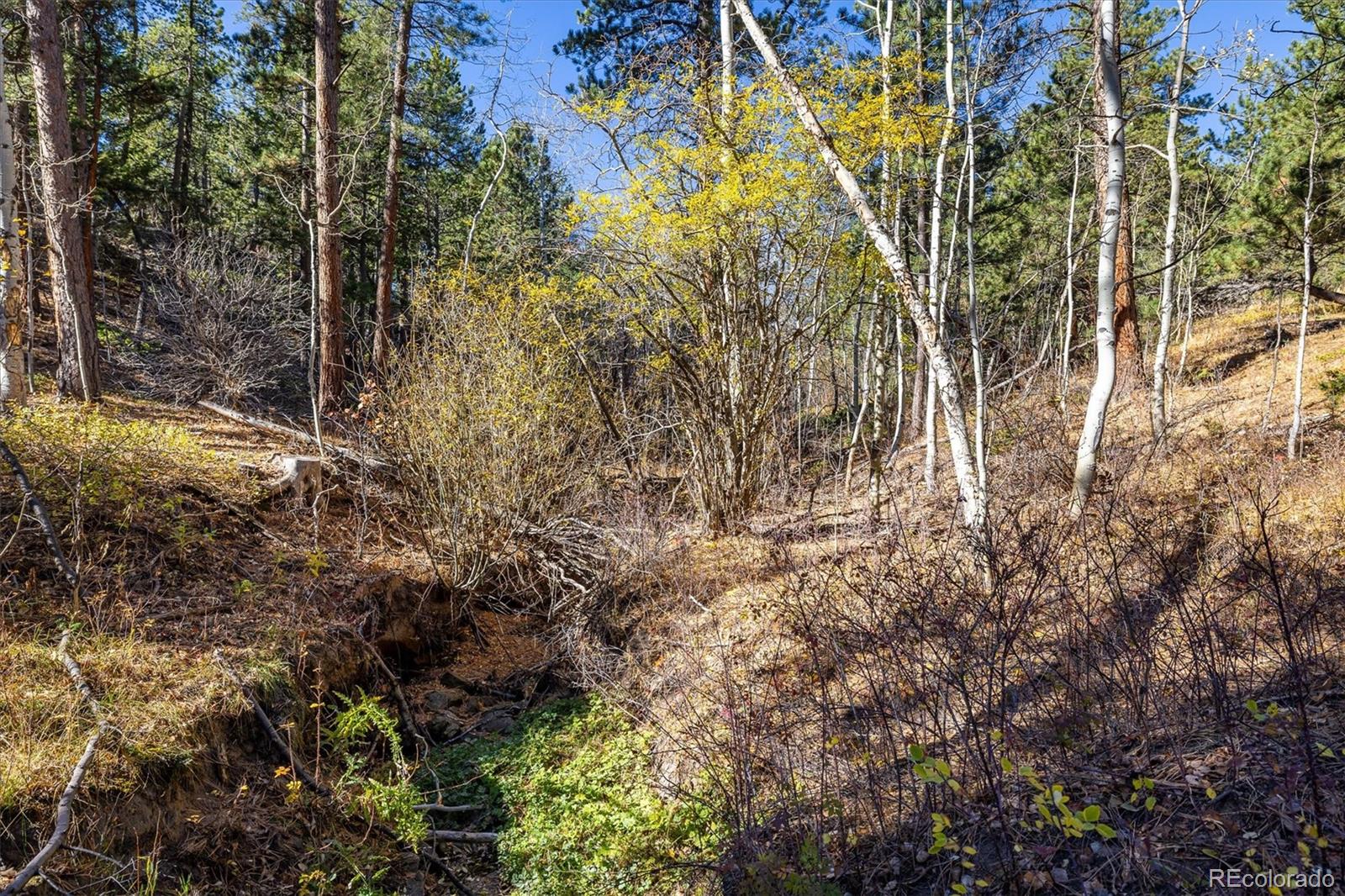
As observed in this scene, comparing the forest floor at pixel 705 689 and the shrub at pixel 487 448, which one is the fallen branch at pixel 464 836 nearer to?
the forest floor at pixel 705 689

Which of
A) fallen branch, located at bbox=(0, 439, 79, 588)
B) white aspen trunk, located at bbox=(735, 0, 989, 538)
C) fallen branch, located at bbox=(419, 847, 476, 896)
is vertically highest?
white aspen trunk, located at bbox=(735, 0, 989, 538)

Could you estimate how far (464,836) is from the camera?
4.49 meters

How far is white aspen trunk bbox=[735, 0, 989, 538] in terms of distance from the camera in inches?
205

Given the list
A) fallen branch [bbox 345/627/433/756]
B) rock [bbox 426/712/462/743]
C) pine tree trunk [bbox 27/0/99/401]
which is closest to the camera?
fallen branch [bbox 345/627/433/756]

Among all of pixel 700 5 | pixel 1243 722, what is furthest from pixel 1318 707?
pixel 700 5

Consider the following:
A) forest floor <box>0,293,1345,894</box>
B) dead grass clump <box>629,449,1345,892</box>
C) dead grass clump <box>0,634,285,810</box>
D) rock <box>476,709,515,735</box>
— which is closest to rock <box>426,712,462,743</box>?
forest floor <box>0,293,1345,894</box>

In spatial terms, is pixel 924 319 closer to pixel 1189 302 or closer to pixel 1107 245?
pixel 1107 245

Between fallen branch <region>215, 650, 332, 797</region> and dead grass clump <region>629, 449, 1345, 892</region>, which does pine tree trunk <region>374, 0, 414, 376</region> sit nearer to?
fallen branch <region>215, 650, 332, 797</region>

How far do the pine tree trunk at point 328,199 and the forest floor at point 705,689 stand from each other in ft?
8.72

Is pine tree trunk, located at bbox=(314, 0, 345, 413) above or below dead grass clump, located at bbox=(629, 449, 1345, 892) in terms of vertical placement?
above

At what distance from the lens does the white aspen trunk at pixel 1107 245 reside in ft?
16.6

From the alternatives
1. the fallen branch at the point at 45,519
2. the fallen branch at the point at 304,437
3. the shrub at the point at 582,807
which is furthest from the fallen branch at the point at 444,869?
the fallen branch at the point at 304,437

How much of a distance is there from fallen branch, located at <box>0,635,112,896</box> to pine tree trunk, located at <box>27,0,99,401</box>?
219 inches

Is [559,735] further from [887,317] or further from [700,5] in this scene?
[700,5]
